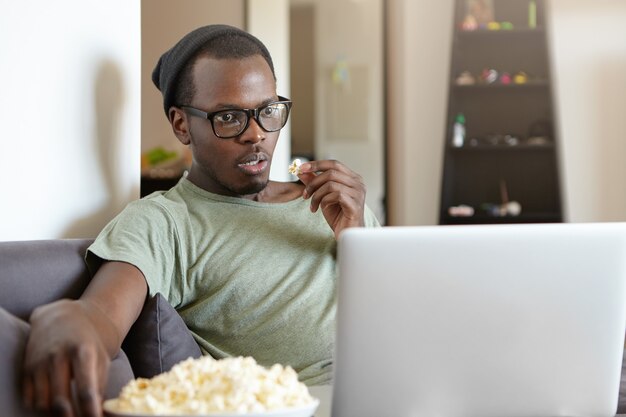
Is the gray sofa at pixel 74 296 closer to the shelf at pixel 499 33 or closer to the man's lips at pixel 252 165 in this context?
the man's lips at pixel 252 165

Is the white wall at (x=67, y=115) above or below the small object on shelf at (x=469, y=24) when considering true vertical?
below

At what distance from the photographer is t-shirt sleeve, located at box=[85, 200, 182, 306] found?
1646 mm

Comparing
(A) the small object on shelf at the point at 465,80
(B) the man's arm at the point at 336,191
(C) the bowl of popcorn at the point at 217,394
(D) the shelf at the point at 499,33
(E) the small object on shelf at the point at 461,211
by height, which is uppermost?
(D) the shelf at the point at 499,33

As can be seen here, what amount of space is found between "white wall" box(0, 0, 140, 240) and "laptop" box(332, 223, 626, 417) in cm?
84

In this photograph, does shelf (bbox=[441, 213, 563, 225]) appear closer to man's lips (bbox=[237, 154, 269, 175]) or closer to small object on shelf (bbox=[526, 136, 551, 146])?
small object on shelf (bbox=[526, 136, 551, 146])

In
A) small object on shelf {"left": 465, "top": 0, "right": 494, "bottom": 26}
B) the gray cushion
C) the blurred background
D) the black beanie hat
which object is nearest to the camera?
the gray cushion

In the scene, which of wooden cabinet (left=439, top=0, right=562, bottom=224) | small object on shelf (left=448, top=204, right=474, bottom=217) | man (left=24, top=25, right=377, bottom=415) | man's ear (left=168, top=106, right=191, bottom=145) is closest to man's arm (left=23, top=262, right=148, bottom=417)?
man (left=24, top=25, right=377, bottom=415)

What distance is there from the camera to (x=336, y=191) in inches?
74.7

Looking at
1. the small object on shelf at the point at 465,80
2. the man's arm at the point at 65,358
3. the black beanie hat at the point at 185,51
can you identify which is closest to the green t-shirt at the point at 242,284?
the black beanie hat at the point at 185,51

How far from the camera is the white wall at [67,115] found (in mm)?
1752

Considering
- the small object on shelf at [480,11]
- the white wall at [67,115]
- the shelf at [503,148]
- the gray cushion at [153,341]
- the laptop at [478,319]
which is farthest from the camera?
the small object on shelf at [480,11]

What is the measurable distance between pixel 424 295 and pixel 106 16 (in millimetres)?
1203

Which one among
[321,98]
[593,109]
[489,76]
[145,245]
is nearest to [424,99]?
[489,76]

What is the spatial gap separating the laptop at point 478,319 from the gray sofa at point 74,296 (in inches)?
16.1
